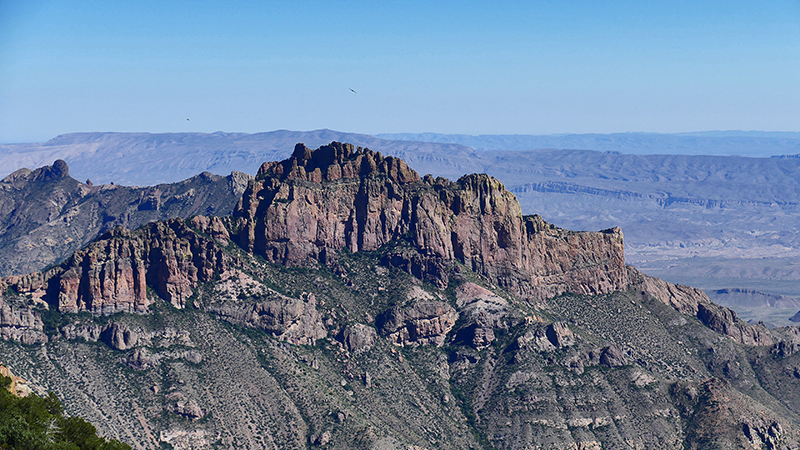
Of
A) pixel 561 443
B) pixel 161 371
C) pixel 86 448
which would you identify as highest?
pixel 86 448

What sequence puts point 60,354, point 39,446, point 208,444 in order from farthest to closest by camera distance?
1. point 60,354
2. point 208,444
3. point 39,446

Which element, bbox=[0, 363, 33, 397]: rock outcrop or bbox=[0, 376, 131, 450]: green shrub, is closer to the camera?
bbox=[0, 376, 131, 450]: green shrub

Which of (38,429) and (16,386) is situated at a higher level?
(38,429)

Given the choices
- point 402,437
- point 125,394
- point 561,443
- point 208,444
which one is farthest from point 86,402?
point 561,443

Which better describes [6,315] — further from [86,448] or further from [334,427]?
[86,448]

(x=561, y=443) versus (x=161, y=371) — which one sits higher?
(x=161, y=371)

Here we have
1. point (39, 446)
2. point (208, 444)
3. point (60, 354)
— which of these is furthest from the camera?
point (60, 354)

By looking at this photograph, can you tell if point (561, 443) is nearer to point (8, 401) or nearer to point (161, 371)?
point (161, 371)

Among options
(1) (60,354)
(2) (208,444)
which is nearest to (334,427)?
(2) (208,444)

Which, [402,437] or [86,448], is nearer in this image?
[86,448]

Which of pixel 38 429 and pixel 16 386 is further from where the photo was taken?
Result: pixel 16 386

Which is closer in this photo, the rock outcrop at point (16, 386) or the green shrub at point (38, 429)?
the green shrub at point (38, 429)
